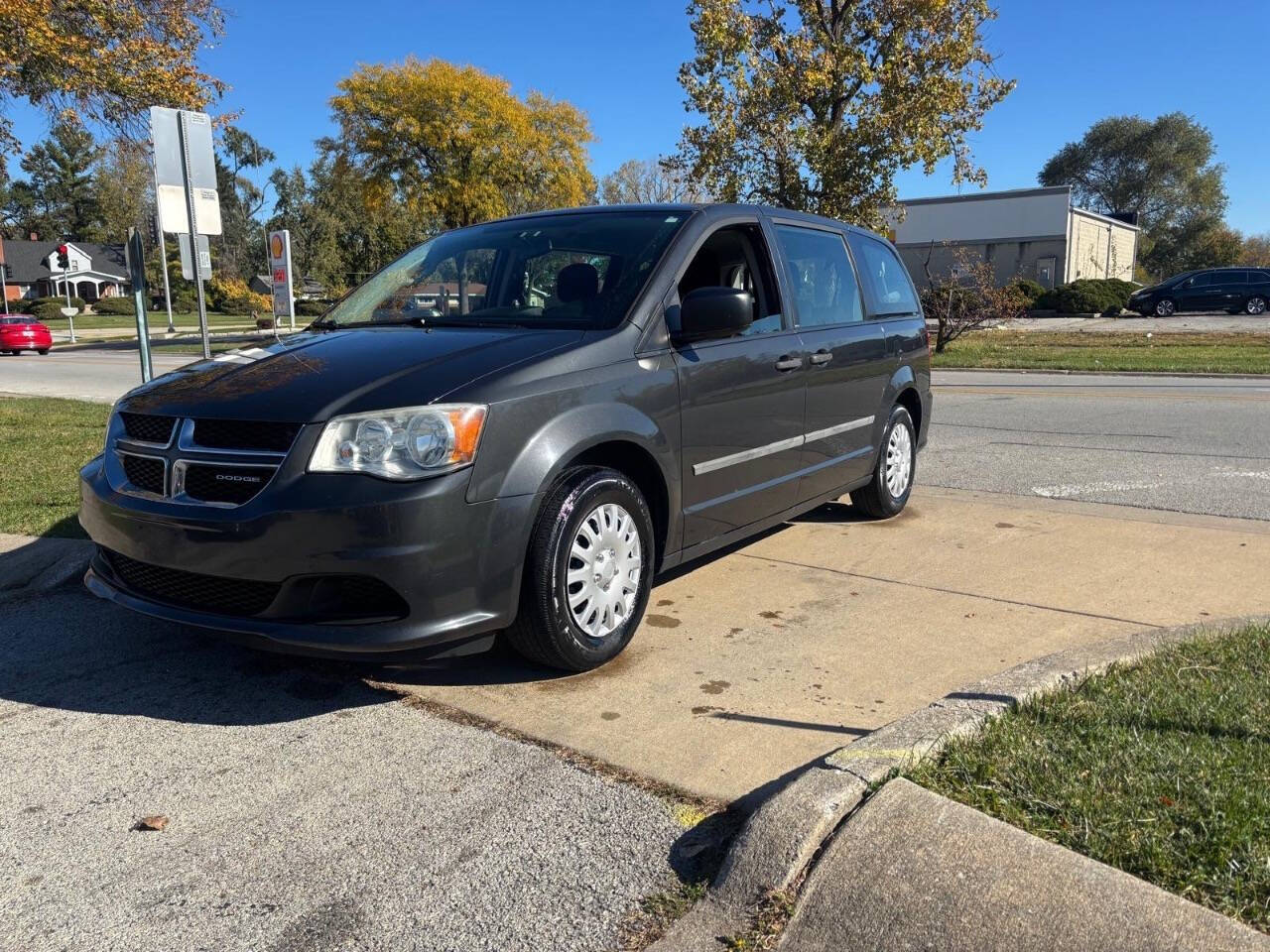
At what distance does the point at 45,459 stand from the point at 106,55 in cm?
870

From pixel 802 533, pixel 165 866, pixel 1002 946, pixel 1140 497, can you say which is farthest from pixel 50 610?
pixel 1140 497

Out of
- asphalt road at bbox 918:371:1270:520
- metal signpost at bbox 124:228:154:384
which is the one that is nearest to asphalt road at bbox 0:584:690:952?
metal signpost at bbox 124:228:154:384

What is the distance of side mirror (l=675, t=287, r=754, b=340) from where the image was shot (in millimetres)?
4180

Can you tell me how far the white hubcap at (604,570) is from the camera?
3785 millimetres

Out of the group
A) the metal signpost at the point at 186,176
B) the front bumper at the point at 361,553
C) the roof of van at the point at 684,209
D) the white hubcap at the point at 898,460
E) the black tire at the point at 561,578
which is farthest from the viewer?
the metal signpost at the point at 186,176

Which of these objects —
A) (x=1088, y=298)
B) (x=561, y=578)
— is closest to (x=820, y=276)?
(x=561, y=578)

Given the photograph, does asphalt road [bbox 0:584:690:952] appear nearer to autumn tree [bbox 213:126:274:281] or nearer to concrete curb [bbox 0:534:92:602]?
concrete curb [bbox 0:534:92:602]

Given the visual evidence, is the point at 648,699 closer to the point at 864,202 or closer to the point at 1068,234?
the point at 864,202

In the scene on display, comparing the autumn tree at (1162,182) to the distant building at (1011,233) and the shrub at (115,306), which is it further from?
the shrub at (115,306)

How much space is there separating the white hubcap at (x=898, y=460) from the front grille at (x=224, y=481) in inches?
159

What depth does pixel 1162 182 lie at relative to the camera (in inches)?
2899

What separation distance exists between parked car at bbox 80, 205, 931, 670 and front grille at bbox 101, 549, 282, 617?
0.04 feet

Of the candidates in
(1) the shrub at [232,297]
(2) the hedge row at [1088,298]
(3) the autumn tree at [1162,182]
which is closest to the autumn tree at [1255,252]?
(3) the autumn tree at [1162,182]

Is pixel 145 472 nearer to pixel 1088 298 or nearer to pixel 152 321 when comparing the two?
pixel 1088 298
